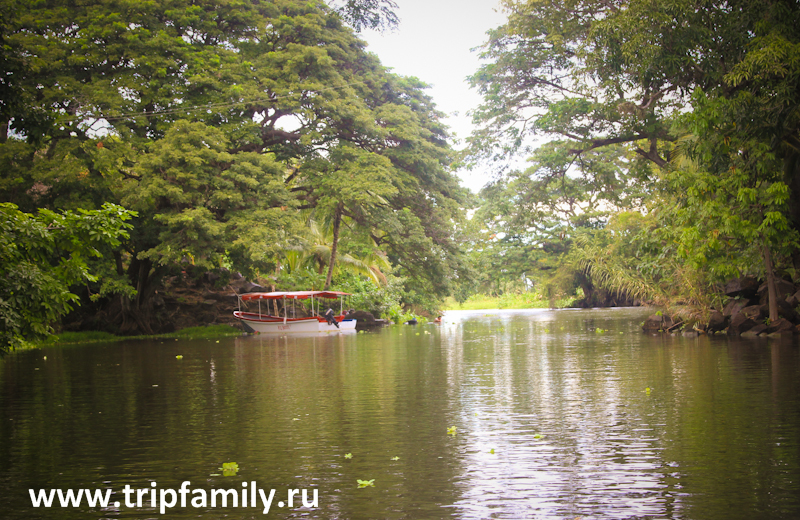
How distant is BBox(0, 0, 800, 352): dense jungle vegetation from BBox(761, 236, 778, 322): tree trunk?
9 cm

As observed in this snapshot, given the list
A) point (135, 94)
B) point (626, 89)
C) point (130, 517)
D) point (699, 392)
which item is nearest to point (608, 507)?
point (130, 517)

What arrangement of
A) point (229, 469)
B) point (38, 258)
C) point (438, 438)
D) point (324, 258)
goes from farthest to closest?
point (324, 258) < point (38, 258) < point (438, 438) < point (229, 469)

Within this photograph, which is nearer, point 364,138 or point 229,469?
point 229,469

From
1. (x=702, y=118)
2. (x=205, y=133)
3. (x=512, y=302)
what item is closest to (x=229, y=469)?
(x=702, y=118)

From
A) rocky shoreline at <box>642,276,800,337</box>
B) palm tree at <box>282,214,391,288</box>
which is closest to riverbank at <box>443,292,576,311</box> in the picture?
palm tree at <box>282,214,391,288</box>

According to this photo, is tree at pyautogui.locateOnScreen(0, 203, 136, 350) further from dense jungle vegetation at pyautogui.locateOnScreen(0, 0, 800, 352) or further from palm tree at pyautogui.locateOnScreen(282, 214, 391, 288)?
A: palm tree at pyautogui.locateOnScreen(282, 214, 391, 288)

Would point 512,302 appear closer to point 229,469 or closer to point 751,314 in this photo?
point 751,314

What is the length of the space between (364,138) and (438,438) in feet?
81.0

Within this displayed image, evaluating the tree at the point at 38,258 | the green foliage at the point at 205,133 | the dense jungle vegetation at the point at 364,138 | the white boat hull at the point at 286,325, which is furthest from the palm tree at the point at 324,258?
the tree at the point at 38,258

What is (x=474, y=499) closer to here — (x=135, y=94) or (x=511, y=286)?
(x=135, y=94)

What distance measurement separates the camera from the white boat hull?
1087 inches

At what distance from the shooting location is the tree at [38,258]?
779 cm

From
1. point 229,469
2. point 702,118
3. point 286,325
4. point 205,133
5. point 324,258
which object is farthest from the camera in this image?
point 324,258

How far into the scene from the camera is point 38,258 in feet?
26.9
